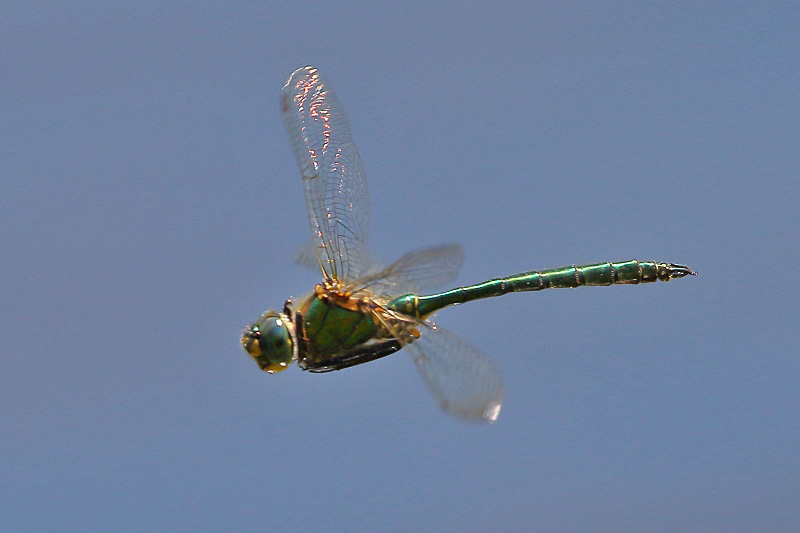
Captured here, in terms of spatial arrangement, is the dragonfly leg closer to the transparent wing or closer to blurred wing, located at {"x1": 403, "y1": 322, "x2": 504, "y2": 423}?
blurred wing, located at {"x1": 403, "y1": 322, "x2": 504, "y2": 423}

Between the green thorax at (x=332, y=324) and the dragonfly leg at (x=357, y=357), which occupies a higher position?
the green thorax at (x=332, y=324)

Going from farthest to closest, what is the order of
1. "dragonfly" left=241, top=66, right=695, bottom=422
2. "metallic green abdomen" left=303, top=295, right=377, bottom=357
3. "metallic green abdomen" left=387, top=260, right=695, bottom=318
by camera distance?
"metallic green abdomen" left=387, top=260, right=695, bottom=318
"metallic green abdomen" left=303, top=295, right=377, bottom=357
"dragonfly" left=241, top=66, right=695, bottom=422

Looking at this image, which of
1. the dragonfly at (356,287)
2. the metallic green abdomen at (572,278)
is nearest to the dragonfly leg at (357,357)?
the dragonfly at (356,287)

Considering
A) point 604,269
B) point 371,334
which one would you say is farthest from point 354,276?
point 604,269

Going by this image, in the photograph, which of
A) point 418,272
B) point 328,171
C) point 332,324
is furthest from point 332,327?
point 328,171

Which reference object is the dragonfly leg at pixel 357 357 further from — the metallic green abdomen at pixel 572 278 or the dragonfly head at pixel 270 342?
the metallic green abdomen at pixel 572 278

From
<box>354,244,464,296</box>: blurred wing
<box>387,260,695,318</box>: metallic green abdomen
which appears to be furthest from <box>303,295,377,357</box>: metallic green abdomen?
<box>387,260,695,318</box>: metallic green abdomen
